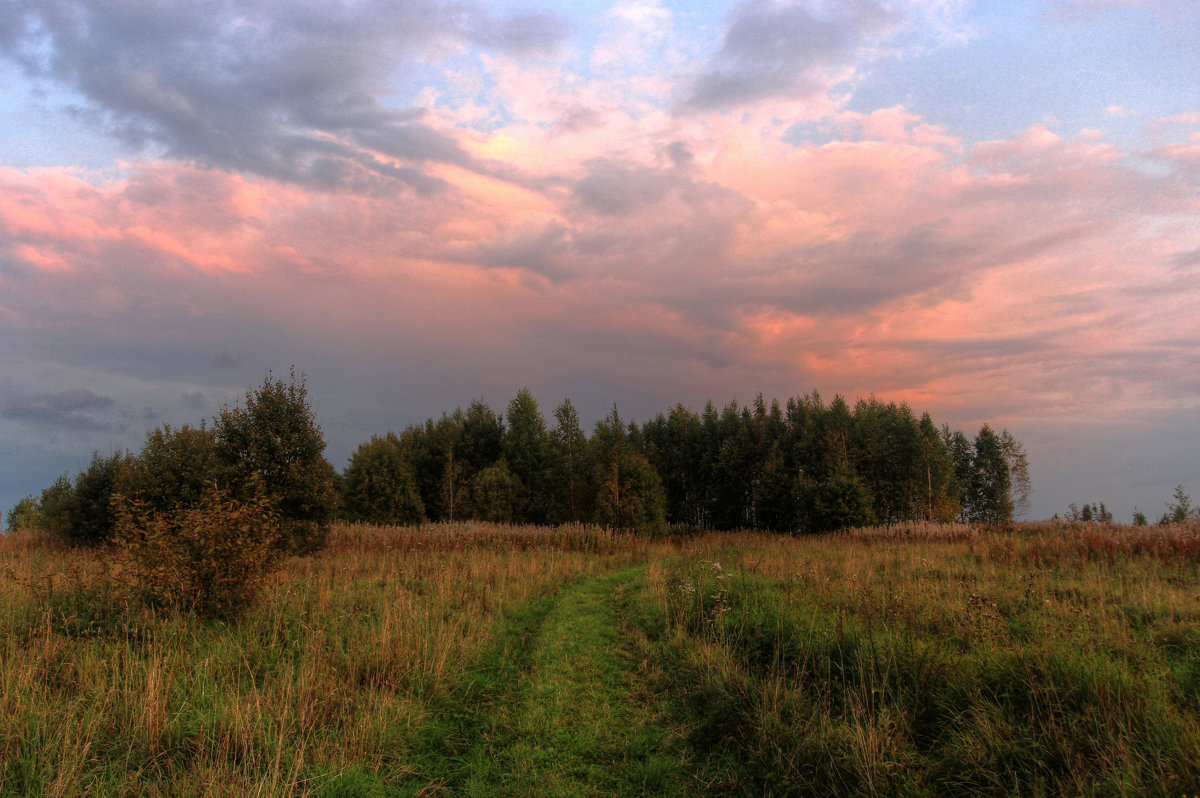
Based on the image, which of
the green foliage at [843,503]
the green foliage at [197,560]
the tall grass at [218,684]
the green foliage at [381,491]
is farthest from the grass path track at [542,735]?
the green foliage at [381,491]

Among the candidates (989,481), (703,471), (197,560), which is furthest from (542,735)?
(989,481)

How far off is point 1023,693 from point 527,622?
25.5 feet

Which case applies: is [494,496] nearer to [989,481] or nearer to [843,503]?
[843,503]

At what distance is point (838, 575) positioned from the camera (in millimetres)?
12227

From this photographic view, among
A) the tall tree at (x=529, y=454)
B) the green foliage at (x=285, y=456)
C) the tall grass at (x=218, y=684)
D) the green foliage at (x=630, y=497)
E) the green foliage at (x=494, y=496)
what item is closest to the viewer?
the tall grass at (x=218, y=684)

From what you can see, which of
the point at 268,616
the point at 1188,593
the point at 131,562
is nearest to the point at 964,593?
the point at 1188,593

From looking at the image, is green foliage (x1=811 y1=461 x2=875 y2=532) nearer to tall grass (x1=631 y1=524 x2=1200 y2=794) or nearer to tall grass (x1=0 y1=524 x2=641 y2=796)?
tall grass (x1=631 y1=524 x2=1200 y2=794)

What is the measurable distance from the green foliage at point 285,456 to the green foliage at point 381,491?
23.8m

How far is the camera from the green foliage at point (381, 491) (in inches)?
1666

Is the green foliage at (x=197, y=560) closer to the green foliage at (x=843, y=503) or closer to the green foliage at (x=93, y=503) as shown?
the green foliage at (x=93, y=503)

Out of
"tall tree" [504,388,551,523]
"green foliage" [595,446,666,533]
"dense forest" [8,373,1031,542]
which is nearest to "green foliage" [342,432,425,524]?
"dense forest" [8,373,1031,542]

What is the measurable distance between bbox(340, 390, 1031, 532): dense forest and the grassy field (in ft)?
79.8

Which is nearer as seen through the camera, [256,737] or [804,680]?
[256,737]

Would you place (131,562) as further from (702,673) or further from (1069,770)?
(1069,770)
